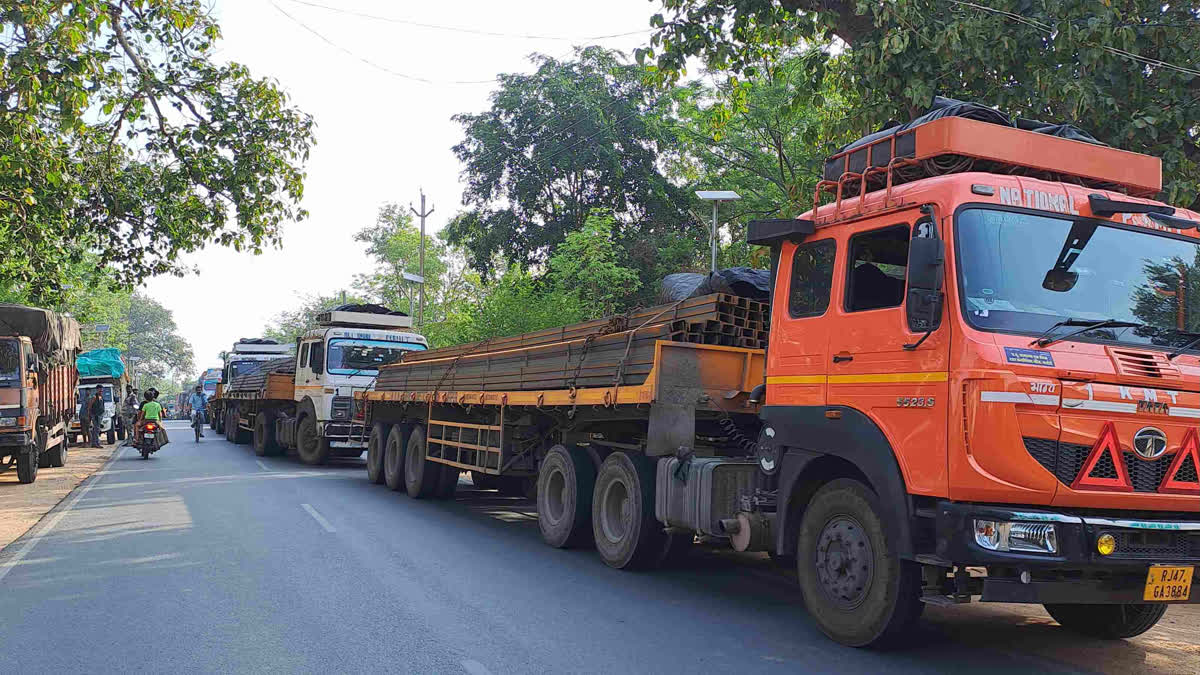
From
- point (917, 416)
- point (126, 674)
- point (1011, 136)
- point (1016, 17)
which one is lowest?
point (126, 674)

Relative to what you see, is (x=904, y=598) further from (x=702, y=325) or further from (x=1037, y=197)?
(x=702, y=325)

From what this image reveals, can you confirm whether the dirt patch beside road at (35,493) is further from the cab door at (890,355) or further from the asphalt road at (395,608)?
the cab door at (890,355)

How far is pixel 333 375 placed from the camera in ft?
66.1

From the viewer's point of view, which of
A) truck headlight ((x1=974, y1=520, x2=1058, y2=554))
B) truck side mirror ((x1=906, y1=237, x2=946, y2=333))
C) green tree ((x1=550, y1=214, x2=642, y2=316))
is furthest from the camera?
green tree ((x1=550, y1=214, x2=642, y2=316))

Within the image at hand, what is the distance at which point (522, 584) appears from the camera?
8.03 meters

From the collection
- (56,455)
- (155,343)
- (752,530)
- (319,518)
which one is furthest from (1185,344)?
(155,343)

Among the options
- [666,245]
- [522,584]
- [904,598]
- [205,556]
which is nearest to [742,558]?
[522,584]

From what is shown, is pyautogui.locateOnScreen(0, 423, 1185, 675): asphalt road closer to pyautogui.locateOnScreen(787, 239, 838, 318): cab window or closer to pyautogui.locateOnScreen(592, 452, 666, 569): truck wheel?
pyautogui.locateOnScreen(592, 452, 666, 569): truck wheel

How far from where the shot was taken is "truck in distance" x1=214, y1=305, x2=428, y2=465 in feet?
66.0

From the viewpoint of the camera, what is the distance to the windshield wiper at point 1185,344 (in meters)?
5.45

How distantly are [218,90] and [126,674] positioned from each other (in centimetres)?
1260

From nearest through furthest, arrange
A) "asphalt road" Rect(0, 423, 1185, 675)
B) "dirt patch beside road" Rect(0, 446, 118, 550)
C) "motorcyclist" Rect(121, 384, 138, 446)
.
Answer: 1. "asphalt road" Rect(0, 423, 1185, 675)
2. "dirt patch beside road" Rect(0, 446, 118, 550)
3. "motorcyclist" Rect(121, 384, 138, 446)

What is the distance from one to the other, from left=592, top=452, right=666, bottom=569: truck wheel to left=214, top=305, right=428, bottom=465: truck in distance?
10.3 m

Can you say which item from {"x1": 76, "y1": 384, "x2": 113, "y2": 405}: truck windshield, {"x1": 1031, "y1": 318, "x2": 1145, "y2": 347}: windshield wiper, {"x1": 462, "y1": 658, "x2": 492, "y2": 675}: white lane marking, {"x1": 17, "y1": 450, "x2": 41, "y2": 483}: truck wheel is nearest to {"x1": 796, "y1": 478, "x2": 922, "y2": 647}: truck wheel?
{"x1": 1031, "y1": 318, "x2": 1145, "y2": 347}: windshield wiper
